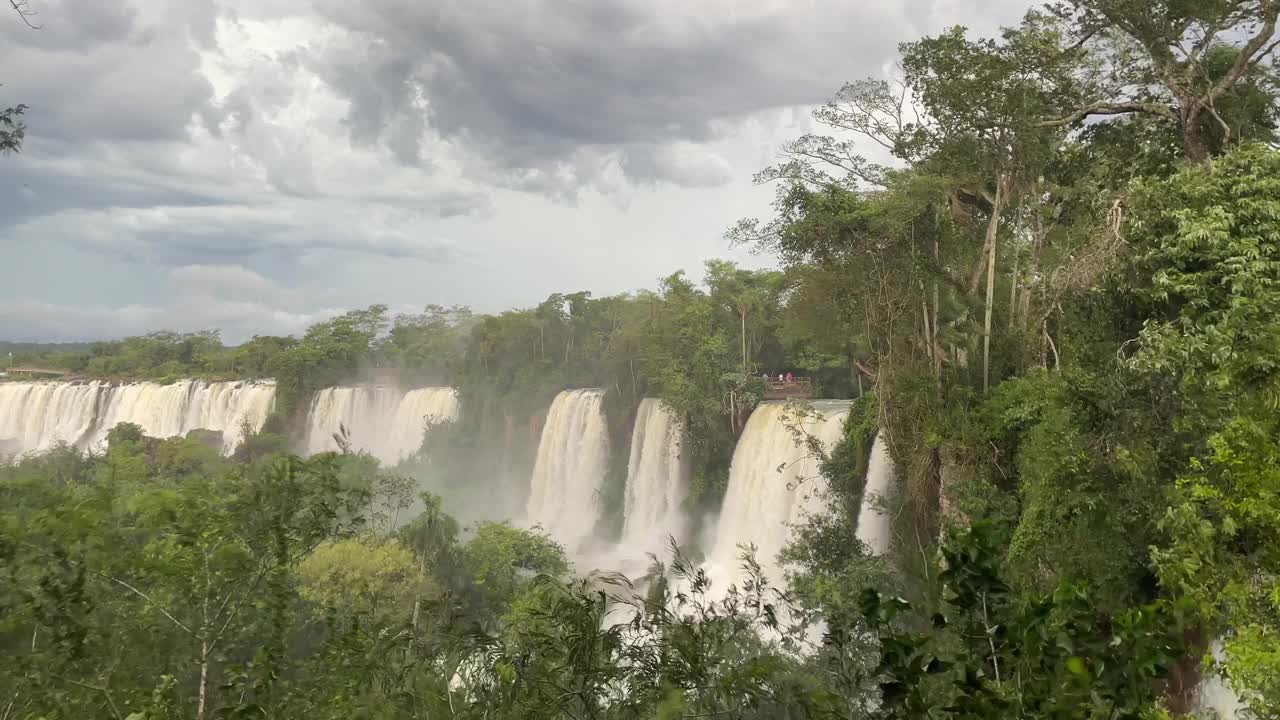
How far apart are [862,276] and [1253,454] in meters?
9.81

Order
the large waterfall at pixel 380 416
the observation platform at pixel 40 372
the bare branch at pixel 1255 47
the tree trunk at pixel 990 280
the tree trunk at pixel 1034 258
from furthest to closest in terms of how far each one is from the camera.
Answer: the observation platform at pixel 40 372
the large waterfall at pixel 380 416
the tree trunk at pixel 990 280
the tree trunk at pixel 1034 258
the bare branch at pixel 1255 47

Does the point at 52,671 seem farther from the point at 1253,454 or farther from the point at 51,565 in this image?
the point at 1253,454

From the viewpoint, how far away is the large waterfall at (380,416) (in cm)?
3881

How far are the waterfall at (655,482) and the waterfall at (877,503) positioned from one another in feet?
33.3

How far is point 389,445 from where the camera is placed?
39.8 metres

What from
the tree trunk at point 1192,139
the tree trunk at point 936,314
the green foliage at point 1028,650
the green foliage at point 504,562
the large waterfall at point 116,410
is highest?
the tree trunk at point 1192,139

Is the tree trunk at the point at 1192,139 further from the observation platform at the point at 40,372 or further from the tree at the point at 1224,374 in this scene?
the observation platform at the point at 40,372

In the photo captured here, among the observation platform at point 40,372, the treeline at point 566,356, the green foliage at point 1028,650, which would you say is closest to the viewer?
the green foliage at point 1028,650

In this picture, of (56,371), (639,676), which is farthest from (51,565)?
(56,371)

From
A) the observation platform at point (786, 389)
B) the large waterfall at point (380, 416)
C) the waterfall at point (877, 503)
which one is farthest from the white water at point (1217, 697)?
the large waterfall at point (380, 416)

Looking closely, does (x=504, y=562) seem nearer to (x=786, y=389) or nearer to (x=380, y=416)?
(x=786, y=389)

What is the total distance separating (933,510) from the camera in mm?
14383

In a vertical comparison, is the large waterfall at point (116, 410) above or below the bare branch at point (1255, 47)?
below

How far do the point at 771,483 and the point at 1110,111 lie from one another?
10.9 m
